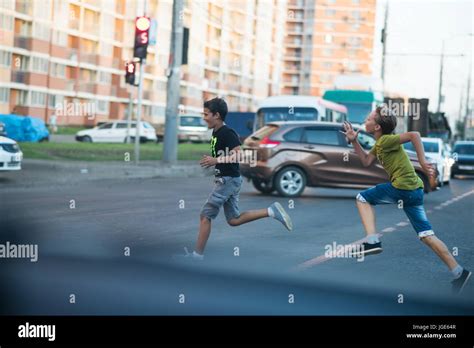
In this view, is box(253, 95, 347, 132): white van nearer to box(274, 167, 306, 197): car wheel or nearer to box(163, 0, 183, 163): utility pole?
box(163, 0, 183, 163): utility pole

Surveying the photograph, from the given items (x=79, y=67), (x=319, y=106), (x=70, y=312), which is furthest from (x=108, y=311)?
(x=79, y=67)

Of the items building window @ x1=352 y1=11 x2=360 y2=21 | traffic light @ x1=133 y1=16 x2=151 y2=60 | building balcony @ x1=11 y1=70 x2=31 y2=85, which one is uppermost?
building window @ x1=352 y1=11 x2=360 y2=21

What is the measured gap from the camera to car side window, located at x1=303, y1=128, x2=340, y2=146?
62.7ft

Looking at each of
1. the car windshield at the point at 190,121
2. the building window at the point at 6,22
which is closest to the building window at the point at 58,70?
the building window at the point at 6,22

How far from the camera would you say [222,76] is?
3949 inches

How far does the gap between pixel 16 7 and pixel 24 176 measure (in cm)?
4860

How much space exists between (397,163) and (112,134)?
4363 cm

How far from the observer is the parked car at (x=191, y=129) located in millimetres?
54031

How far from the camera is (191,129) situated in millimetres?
54250

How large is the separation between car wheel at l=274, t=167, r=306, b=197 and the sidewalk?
16.4 ft

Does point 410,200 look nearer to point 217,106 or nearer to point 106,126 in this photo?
point 217,106

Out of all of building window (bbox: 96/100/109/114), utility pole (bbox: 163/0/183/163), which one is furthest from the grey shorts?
building window (bbox: 96/100/109/114)

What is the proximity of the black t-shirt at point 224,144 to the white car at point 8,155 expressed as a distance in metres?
10.6
